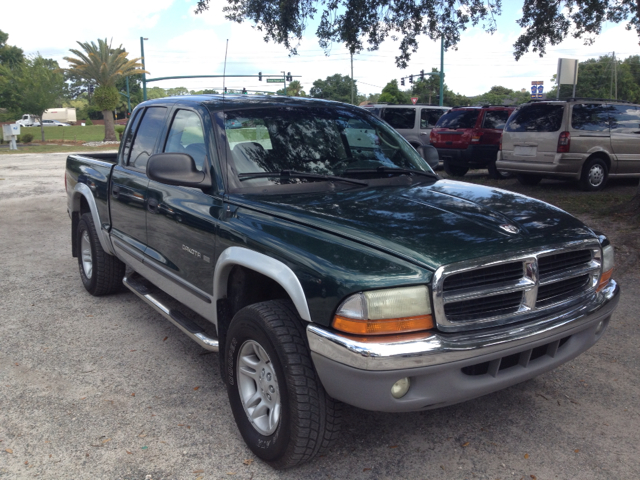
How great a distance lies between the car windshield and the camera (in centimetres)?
349

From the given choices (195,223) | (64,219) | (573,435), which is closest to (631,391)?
(573,435)

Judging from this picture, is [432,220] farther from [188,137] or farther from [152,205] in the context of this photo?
[152,205]

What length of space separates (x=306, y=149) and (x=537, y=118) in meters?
9.07

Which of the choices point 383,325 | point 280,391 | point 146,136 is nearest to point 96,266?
point 146,136

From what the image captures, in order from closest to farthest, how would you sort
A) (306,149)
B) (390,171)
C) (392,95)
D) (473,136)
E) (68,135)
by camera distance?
(306,149) < (390,171) < (473,136) < (68,135) < (392,95)

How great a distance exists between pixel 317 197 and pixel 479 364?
4.20 ft

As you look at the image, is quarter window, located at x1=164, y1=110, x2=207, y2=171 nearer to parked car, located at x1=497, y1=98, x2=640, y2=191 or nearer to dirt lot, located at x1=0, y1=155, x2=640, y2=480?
dirt lot, located at x1=0, y1=155, x2=640, y2=480

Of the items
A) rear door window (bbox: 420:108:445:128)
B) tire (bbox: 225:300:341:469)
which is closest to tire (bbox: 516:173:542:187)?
rear door window (bbox: 420:108:445:128)

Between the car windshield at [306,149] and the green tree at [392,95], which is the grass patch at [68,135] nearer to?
the green tree at [392,95]

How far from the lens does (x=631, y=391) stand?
3602mm

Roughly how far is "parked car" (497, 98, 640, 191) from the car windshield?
26.2 feet

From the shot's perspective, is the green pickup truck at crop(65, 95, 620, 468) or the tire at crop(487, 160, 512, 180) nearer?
the green pickup truck at crop(65, 95, 620, 468)

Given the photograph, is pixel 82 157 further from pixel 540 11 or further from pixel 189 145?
pixel 540 11

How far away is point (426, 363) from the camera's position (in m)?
2.37
